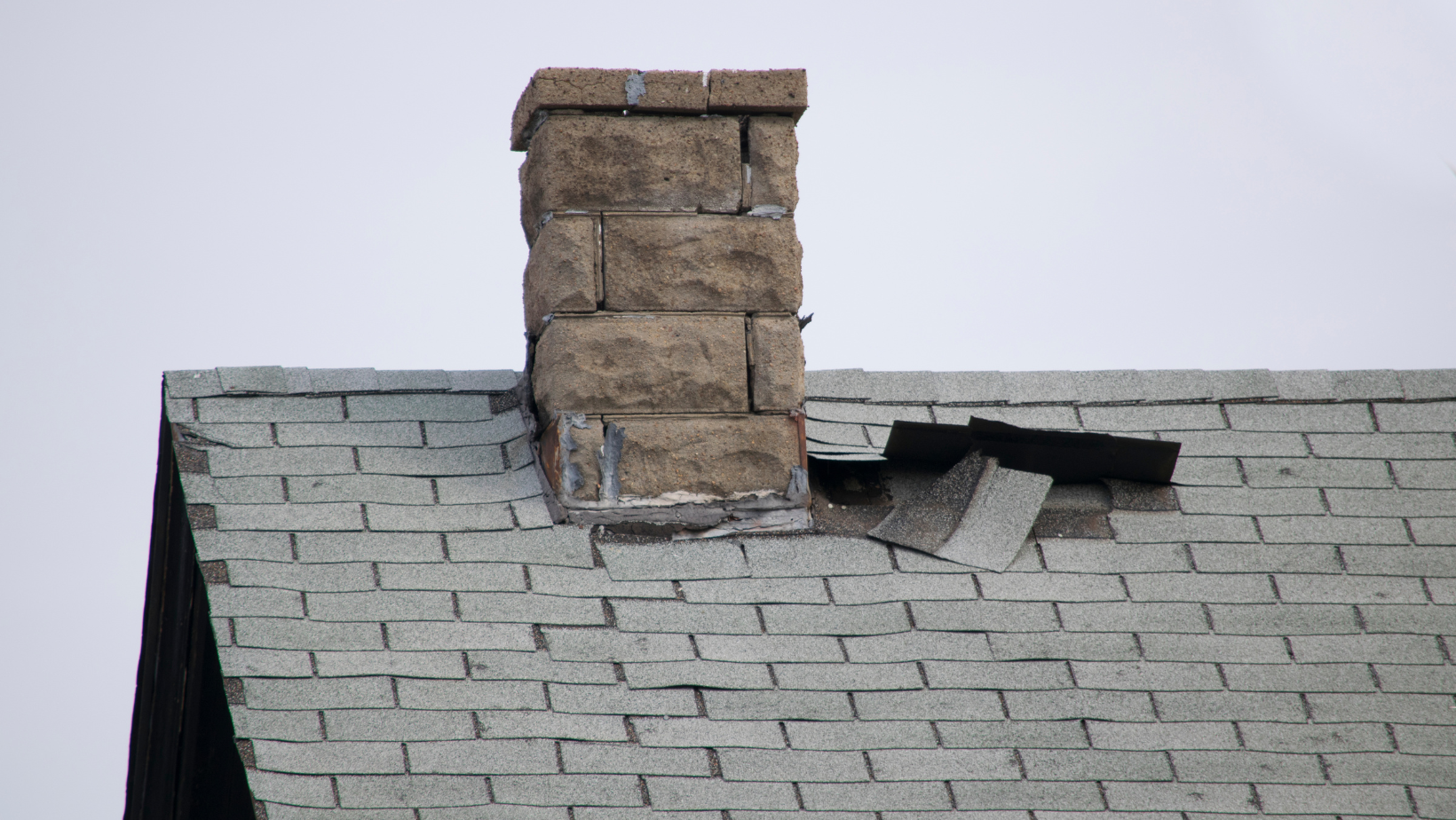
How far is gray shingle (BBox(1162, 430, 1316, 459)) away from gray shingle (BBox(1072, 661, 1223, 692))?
1.02 m

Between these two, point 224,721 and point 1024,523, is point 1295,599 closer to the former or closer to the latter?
point 1024,523

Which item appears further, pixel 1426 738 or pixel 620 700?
pixel 1426 738

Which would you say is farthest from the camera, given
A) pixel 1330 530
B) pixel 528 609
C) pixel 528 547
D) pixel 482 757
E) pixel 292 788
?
pixel 1330 530

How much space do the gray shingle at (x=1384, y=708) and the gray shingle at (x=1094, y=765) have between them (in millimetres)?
542

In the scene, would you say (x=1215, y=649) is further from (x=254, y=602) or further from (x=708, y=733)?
(x=254, y=602)

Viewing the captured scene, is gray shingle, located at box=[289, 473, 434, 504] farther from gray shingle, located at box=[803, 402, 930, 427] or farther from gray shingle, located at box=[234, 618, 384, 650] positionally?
gray shingle, located at box=[803, 402, 930, 427]

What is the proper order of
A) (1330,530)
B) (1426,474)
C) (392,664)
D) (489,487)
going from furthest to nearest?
(1426,474)
(1330,530)
(489,487)
(392,664)

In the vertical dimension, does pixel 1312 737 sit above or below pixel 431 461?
below

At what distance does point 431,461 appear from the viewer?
396 cm

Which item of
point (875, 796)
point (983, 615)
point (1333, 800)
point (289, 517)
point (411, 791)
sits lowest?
point (1333, 800)

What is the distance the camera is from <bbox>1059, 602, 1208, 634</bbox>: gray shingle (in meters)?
3.61

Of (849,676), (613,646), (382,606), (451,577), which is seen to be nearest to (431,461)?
(451,577)

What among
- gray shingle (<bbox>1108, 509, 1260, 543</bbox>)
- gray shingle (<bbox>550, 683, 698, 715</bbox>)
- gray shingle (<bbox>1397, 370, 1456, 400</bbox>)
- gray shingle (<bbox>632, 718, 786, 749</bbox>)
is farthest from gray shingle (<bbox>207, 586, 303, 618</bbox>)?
gray shingle (<bbox>1397, 370, 1456, 400</bbox>)

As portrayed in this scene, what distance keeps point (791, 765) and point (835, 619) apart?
53 centimetres
